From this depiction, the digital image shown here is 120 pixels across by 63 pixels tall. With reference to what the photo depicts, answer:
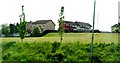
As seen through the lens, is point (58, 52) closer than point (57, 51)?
Yes

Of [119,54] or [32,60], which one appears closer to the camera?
[32,60]

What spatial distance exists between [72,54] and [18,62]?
17.1ft

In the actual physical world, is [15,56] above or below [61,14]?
below

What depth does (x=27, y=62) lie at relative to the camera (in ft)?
68.6

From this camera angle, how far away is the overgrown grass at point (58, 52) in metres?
21.7

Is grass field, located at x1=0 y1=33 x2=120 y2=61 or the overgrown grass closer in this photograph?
the overgrown grass

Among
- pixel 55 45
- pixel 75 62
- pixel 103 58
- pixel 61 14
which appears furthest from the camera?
pixel 61 14

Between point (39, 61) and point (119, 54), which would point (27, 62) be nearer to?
point (39, 61)

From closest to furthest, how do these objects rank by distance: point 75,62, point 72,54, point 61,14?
point 75,62, point 72,54, point 61,14

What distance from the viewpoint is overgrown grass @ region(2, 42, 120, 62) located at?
2172cm

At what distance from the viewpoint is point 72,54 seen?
2319 cm

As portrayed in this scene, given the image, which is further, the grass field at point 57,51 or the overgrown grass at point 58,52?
the grass field at point 57,51

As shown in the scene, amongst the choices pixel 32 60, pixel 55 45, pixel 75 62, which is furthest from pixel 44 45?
pixel 75 62

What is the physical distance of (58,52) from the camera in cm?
2312
